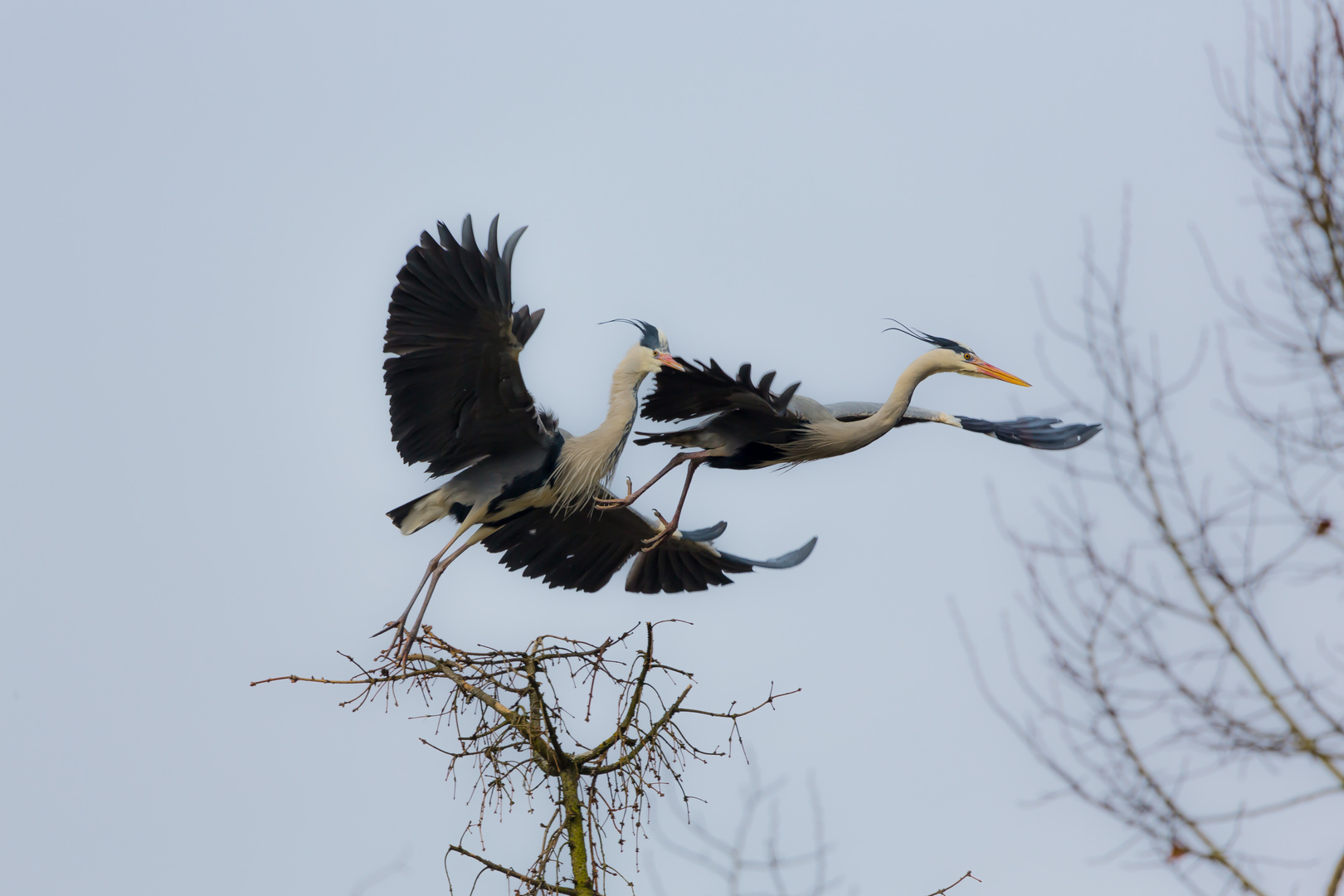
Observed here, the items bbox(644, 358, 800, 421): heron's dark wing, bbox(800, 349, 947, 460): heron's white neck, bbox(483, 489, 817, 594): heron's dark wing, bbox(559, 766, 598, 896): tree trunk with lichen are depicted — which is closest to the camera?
bbox(559, 766, 598, 896): tree trunk with lichen

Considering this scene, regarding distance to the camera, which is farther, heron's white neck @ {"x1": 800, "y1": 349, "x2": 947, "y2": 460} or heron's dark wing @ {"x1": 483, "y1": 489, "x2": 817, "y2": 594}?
heron's dark wing @ {"x1": 483, "y1": 489, "x2": 817, "y2": 594}

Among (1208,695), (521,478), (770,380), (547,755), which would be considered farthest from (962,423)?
(1208,695)

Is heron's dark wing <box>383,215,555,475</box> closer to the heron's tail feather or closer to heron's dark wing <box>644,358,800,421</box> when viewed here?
the heron's tail feather

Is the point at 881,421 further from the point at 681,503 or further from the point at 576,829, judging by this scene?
the point at 576,829

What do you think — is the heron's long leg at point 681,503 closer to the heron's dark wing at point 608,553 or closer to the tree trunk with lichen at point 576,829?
the heron's dark wing at point 608,553

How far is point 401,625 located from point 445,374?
1.37m

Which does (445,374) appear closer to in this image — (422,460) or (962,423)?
(422,460)

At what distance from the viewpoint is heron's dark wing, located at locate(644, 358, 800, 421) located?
7219 millimetres

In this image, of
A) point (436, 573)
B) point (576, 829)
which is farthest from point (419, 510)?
point (576, 829)

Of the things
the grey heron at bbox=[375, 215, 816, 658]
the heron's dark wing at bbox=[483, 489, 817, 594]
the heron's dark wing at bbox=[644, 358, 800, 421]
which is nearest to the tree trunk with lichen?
the grey heron at bbox=[375, 215, 816, 658]

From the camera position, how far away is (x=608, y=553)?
9500 mm

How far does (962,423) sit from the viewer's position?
28.3 ft

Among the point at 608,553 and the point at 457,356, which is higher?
the point at 608,553

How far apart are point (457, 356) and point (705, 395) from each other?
1306mm
